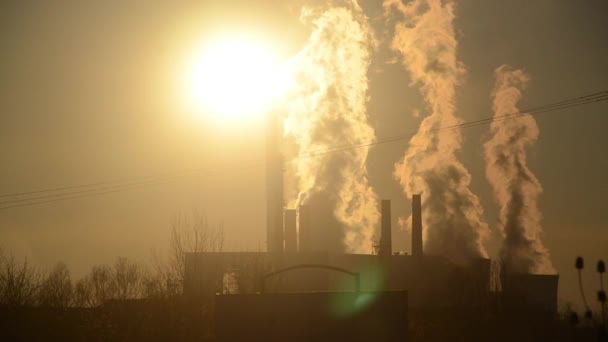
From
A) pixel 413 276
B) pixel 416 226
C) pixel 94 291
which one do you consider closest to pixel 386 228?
pixel 416 226

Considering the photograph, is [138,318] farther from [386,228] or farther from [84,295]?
[386,228]

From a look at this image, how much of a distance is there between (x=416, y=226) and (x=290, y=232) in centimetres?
724

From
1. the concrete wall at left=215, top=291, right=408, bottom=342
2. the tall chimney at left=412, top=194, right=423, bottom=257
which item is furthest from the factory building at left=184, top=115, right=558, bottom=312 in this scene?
the concrete wall at left=215, top=291, right=408, bottom=342

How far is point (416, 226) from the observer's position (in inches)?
1565

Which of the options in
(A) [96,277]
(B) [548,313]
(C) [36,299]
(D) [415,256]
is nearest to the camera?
(C) [36,299]

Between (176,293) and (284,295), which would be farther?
(176,293)

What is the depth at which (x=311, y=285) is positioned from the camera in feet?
118

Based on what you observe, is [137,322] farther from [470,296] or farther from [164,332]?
[470,296]

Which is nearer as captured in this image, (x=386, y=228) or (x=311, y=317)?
(x=311, y=317)

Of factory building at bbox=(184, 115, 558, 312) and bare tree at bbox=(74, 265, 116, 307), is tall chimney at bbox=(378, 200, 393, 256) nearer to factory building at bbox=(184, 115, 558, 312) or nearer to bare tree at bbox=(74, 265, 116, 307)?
factory building at bbox=(184, 115, 558, 312)

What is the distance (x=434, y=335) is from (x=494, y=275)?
62.7 ft

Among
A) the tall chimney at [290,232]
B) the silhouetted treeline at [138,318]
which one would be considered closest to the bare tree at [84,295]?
the silhouetted treeline at [138,318]

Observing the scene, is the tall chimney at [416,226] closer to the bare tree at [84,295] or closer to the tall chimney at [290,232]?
the tall chimney at [290,232]

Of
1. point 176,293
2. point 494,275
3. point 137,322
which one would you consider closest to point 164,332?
point 137,322
